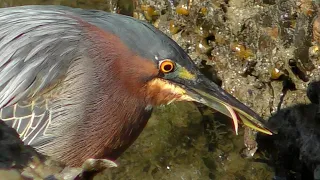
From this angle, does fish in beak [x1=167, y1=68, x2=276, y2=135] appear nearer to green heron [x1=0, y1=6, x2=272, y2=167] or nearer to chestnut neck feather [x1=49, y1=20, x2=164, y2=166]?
green heron [x1=0, y1=6, x2=272, y2=167]

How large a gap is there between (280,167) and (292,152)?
0.45 ft

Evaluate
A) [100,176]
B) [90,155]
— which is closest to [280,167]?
[100,176]

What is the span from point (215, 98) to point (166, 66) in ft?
1.15

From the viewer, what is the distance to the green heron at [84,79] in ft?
9.66

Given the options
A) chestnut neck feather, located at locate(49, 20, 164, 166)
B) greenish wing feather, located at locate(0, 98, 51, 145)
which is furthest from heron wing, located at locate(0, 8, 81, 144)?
chestnut neck feather, located at locate(49, 20, 164, 166)

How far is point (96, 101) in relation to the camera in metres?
3.08

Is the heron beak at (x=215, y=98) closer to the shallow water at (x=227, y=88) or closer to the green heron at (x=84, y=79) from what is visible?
the green heron at (x=84, y=79)

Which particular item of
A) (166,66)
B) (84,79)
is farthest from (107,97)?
(166,66)


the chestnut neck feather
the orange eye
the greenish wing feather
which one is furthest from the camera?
the orange eye

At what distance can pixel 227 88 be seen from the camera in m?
4.83

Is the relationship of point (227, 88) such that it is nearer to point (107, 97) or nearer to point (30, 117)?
point (107, 97)

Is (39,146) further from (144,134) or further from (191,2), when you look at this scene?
(191,2)

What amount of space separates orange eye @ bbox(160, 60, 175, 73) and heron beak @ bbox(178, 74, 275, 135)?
0.33 ft

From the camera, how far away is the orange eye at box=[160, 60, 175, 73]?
3.17 m
